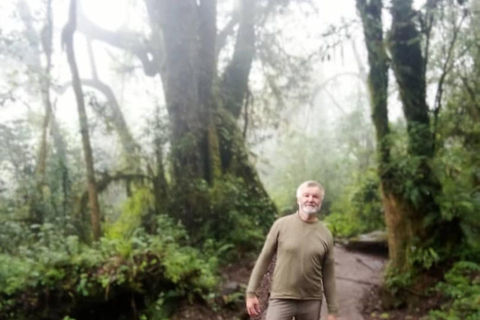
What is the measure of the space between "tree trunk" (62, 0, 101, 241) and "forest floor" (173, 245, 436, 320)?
119 inches

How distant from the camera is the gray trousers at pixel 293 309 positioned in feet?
11.4

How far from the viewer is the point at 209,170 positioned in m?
13.3

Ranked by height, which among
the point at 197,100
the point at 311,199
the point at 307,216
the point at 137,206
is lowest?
the point at 137,206

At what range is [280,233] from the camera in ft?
11.6

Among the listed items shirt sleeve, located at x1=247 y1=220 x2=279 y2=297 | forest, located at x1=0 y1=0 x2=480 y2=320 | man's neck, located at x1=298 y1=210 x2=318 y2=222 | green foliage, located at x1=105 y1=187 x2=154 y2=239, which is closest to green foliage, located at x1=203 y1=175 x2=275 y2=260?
forest, located at x1=0 y1=0 x2=480 y2=320

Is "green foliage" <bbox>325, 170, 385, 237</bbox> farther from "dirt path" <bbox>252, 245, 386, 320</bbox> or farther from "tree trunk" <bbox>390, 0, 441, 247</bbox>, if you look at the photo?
"tree trunk" <bbox>390, 0, 441, 247</bbox>

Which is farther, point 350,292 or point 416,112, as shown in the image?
point 350,292

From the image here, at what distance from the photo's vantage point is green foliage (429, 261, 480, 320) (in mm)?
6861

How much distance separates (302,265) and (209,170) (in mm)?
9942

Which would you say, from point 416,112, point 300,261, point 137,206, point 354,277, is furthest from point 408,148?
point 137,206

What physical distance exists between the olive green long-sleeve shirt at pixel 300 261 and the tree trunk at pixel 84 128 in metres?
7.02

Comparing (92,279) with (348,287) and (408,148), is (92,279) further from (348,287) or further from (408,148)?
(408,148)

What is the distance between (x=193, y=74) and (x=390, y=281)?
7.74m

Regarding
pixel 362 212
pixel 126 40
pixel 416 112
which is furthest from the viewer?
pixel 126 40
